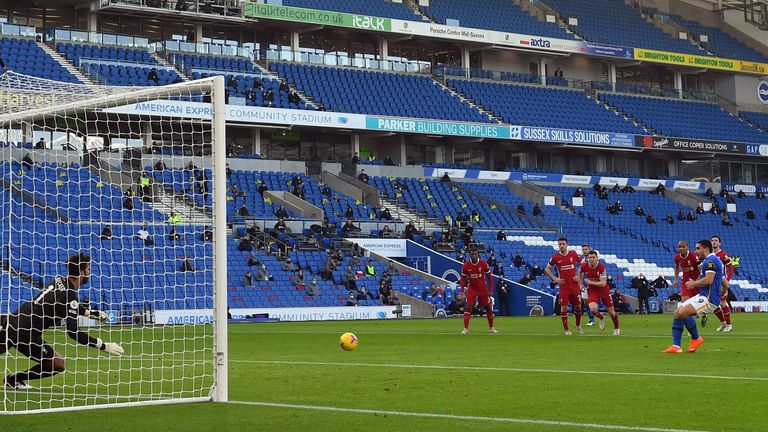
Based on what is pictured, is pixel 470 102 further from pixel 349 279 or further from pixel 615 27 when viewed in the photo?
pixel 349 279

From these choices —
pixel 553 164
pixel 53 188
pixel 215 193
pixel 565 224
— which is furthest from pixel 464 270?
pixel 553 164

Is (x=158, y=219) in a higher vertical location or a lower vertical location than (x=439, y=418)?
higher

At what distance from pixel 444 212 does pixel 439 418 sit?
43074mm

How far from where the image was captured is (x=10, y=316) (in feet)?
42.5

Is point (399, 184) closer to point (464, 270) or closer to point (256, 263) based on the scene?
point (256, 263)

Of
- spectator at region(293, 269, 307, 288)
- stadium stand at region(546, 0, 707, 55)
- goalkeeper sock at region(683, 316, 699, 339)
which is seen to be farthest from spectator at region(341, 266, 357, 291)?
stadium stand at region(546, 0, 707, 55)

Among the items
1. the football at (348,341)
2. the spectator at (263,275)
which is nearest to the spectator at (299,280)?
the spectator at (263,275)

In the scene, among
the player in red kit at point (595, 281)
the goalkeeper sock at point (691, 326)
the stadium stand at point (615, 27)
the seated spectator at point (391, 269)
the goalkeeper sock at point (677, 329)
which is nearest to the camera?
the goalkeeper sock at point (677, 329)

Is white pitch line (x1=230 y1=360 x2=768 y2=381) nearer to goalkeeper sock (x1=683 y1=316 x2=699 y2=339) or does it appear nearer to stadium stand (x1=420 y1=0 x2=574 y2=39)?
goalkeeper sock (x1=683 y1=316 x2=699 y2=339)

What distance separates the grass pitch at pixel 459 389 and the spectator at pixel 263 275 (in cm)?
1866

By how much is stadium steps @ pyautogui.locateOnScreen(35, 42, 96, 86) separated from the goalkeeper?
115 feet

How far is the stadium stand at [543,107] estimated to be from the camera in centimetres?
6131

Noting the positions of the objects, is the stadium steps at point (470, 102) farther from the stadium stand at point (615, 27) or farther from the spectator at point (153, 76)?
the spectator at point (153, 76)

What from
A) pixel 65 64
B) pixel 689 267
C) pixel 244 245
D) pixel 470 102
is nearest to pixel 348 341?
pixel 689 267
